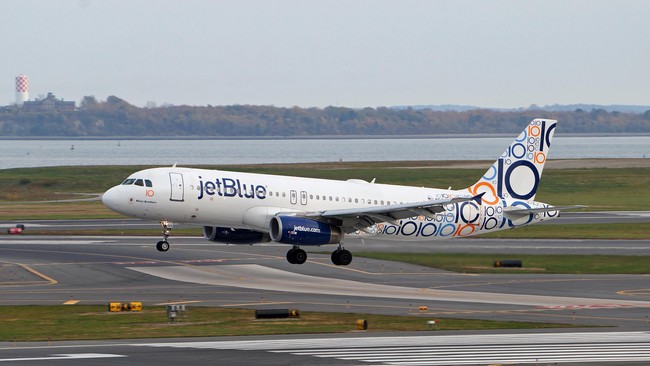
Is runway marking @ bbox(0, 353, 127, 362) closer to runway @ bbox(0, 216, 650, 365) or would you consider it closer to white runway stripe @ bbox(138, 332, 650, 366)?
runway @ bbox(0, 216, 650, 365)

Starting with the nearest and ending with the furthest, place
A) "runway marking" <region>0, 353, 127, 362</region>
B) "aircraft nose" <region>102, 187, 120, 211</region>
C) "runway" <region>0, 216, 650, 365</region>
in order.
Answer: "runway marking" <region>0, 353, 127, 362</region> < "runway" <region>0, 216, 650, 365</region> < "aircraft nose" <region>102, 187, 120, 211</region>

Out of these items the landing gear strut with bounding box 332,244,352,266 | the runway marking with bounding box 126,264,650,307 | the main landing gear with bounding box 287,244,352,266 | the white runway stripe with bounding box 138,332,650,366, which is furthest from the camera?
the landing gear strut with bounding box 332,244,352,266

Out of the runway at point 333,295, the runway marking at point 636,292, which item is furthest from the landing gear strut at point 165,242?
the runway marking at point 636,292

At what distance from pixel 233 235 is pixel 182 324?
16.4m

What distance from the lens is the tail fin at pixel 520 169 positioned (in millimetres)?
63844

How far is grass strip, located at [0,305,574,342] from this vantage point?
3978 centimetres

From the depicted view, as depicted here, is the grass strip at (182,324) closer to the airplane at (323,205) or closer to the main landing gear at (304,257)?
the airplane at (323,205)

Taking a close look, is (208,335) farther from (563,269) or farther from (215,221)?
(563,269)

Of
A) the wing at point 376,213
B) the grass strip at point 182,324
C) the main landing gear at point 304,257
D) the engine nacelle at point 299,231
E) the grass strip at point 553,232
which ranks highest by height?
the wing at point 376,213

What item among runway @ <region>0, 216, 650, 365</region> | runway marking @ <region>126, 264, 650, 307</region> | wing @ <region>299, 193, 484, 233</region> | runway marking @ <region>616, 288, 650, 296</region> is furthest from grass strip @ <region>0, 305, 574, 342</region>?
wing @ <region>299, 193, 484, 233</region>

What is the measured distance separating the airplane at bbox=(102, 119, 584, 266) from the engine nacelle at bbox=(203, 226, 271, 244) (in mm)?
54

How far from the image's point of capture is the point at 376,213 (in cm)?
5697

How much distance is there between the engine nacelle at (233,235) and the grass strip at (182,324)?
11820 mm

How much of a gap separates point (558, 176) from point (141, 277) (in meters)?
99.5
